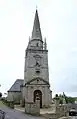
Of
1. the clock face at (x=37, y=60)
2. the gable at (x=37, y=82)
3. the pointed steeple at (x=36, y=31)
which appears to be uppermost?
the pointed steeple at (x=36, y=31)

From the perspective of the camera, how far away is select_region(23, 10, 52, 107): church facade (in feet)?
110

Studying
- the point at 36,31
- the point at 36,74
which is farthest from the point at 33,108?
the point at 36,31

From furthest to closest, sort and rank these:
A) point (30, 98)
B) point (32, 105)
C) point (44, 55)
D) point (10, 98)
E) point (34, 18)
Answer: point (34, 18), point (10, 98), point (44, 55), point (30, 98), point (32, 105)

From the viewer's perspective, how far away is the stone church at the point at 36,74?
1318 inches

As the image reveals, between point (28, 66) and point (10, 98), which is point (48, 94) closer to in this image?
point (28, 66)

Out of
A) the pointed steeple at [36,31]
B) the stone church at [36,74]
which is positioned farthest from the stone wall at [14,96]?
the pointed steeple at [36,31]

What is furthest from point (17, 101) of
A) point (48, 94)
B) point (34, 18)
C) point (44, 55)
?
point (34, 18)

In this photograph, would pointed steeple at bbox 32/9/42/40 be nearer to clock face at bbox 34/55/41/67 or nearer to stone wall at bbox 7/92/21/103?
clock face at bbox 34/55/41/67

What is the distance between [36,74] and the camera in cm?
3459

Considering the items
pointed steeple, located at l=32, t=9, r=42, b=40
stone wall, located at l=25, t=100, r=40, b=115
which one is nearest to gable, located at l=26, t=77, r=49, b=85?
pointed steeple, located at l=32, t=9, r=42, b=40

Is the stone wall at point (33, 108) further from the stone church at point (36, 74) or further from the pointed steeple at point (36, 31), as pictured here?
the pointed steeple at point (36, 31)

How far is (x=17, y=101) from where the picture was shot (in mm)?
37750

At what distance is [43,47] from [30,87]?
8895mm

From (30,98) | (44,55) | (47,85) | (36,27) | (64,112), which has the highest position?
(36,27)
